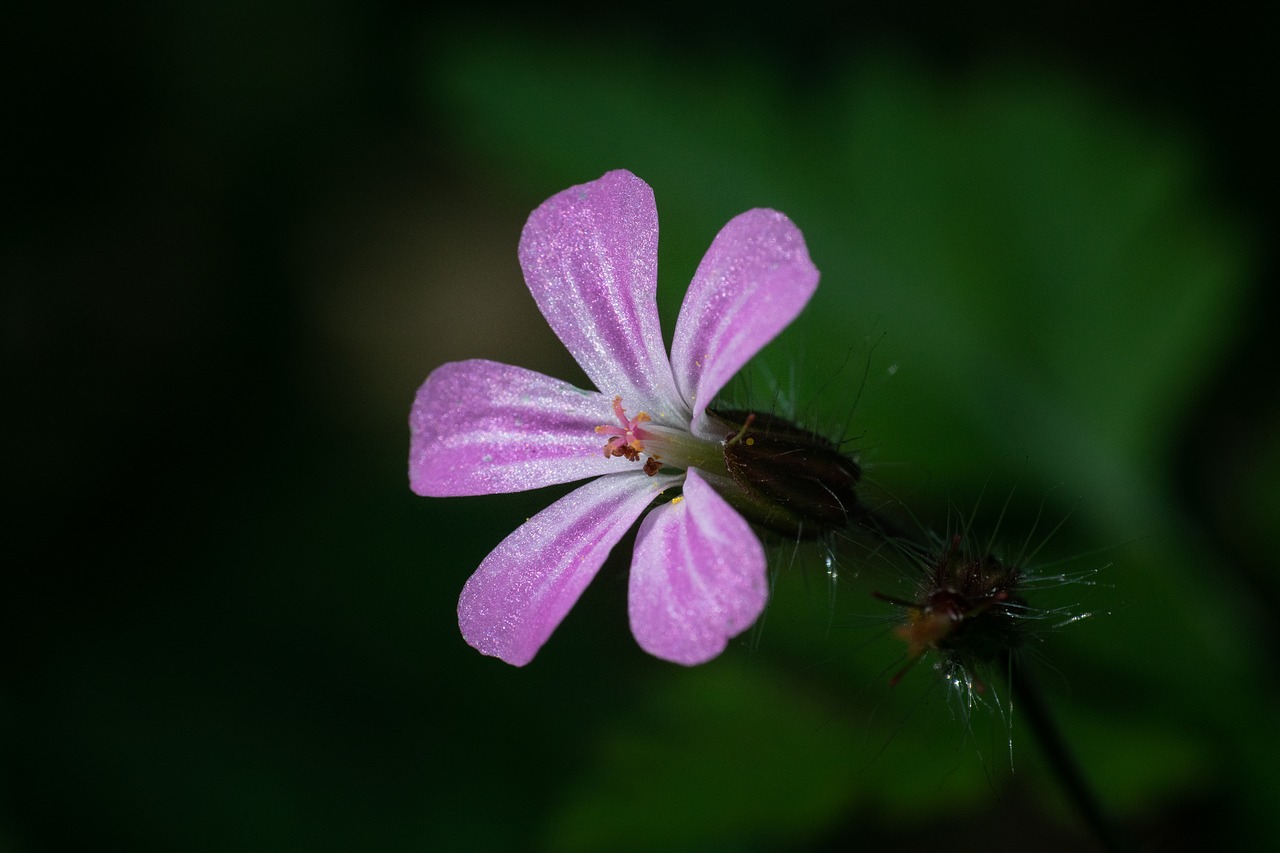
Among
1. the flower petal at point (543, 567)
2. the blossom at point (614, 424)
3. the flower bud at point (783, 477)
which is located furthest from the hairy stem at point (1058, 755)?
the flower petal at point (543, 567)

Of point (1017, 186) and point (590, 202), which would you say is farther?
point (1017, 186)

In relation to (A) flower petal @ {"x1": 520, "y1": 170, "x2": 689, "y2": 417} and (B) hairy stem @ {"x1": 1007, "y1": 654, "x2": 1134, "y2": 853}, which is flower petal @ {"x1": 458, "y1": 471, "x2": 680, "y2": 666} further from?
(B) hairy stem @ {"x1": 1007, "y1": 654, "x2": 1134, "y2": 853}

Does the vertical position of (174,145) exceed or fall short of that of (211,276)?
it exceeds it

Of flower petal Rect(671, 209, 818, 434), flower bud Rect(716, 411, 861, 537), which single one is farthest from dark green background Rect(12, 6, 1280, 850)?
flower petal Rect(671, 209, 818, 434)

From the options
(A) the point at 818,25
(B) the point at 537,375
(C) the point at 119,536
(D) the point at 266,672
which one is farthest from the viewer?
(A) the point at 818,25

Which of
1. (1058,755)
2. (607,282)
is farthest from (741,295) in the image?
(1058,755)

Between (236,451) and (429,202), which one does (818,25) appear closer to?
(429,202)

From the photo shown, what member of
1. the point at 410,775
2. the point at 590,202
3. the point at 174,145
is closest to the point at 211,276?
the point at 174,145
